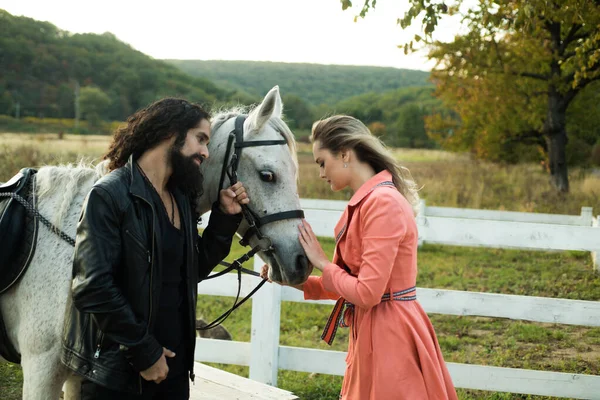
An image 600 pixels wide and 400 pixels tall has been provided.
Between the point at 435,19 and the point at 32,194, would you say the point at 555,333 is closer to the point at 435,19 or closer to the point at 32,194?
the point at 435,19

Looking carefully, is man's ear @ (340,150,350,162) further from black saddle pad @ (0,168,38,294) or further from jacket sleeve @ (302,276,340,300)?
black saddle pad @ (0,168,38,294)

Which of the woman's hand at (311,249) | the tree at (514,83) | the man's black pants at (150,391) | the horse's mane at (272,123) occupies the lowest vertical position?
the man's black pants at (150,391)

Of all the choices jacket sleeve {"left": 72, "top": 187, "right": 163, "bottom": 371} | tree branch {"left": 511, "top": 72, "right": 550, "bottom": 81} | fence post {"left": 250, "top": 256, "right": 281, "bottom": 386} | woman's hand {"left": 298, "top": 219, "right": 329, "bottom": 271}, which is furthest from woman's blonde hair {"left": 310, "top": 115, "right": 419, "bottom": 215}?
tree branch {"left": 511, "top": 72, "right": 550, "bottom": 81}

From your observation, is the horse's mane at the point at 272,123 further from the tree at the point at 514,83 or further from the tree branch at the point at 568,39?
the tree branch at the point at 568,39

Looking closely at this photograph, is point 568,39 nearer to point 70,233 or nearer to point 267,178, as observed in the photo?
point 267,178

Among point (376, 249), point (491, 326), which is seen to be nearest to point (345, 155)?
point (376, 249)

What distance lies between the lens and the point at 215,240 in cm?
259

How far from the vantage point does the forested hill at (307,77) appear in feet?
359

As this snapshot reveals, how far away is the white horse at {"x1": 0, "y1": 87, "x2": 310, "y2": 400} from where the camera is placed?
90.4 inches

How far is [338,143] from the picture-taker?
2465mm

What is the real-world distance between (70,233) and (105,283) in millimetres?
669

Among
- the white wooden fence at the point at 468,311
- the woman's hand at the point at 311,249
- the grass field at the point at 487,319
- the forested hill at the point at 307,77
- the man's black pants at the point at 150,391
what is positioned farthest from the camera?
the forested hill at the point at 307,77

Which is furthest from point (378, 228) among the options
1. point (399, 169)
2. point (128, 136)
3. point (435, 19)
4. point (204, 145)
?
point (435, 19)

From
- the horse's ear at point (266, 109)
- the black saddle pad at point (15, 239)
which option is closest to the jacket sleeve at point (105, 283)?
the black saddle pad at point (15, 239)
